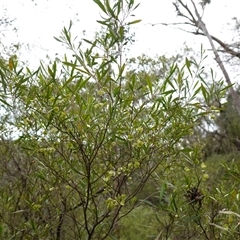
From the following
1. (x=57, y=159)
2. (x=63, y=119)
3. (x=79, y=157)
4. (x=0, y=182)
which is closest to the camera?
(x=63, y=119)

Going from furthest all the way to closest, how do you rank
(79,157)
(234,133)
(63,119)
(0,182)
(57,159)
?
(234,133) → (0,182) → (57,159) → (79,157) → (63,119)

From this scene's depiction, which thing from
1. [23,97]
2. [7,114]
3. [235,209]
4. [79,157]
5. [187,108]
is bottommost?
[235,209]

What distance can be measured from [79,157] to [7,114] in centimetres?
267

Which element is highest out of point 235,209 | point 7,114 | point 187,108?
point 7,114

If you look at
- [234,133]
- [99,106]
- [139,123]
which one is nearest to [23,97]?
[99,106]

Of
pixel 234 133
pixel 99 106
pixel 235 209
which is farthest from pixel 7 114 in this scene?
pixel 234 133

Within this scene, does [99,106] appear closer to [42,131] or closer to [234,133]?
[42,131]

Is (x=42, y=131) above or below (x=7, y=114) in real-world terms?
below

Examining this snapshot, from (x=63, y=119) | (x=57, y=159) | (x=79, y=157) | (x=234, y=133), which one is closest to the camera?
(x=63, y=119)

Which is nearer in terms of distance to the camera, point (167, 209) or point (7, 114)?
point (167, 209)

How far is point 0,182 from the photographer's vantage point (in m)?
4.25

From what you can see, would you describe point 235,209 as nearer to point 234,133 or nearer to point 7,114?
point 7,114

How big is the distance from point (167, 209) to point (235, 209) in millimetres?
326

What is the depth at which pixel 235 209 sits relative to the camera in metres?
1.88
